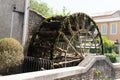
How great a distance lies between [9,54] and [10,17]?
7.77 feet

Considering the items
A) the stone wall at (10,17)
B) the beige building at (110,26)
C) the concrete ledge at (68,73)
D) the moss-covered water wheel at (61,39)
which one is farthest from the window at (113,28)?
the concrete ledge at (68,73)

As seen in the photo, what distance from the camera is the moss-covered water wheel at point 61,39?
423 inches

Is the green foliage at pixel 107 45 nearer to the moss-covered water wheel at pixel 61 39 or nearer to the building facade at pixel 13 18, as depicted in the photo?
the moss-covered water wheel at pixel 61 39

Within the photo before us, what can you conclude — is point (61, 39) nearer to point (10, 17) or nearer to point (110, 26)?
point (10, 17)

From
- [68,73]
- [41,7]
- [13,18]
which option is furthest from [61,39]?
[41,7]

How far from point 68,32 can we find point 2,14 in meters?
3.18

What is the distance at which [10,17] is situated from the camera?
1059 centimetres

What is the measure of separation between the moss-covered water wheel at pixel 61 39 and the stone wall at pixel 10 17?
1184 millimetres

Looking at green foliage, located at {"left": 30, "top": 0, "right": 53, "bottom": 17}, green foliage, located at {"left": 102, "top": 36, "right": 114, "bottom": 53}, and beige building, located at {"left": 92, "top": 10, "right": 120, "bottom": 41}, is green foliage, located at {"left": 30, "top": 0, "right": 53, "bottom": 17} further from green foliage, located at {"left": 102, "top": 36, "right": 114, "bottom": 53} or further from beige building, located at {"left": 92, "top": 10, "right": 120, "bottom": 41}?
green foliage, located at {"left": 102, "top": 36, "right": 114, "bottom": 53}

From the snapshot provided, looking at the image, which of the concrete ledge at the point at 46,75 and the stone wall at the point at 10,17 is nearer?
the concrete ledge at the point at 46,75

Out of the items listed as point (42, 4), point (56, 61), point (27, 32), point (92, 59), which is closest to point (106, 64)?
point (92, 59)

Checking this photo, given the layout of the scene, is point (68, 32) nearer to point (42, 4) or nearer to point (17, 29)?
point (17, 29)

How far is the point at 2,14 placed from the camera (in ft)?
34.3

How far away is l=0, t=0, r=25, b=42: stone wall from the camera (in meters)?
10.5
